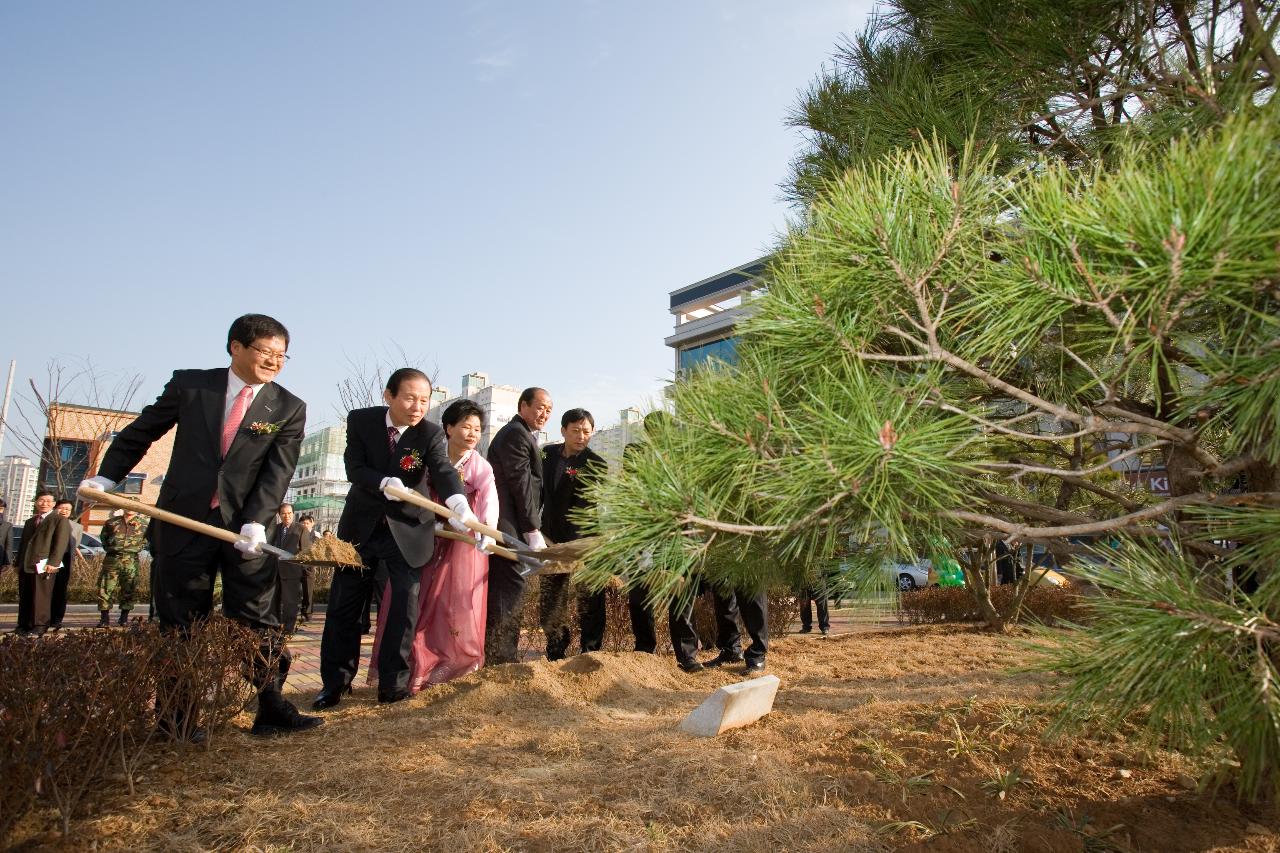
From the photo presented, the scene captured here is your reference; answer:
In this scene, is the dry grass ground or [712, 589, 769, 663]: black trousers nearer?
the dry grass ground

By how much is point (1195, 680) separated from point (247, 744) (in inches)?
121

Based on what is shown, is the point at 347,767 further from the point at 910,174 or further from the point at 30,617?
the point at 30,617

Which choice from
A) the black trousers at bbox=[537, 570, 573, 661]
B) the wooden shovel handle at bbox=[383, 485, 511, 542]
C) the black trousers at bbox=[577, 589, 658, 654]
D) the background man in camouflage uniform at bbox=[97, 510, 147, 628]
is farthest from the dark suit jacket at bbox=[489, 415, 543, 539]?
the background man in camouflage uniform at bbox=[97, 510, 147, 628]

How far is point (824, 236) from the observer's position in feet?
5.78

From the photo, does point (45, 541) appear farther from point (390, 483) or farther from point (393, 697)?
point (390, 483)

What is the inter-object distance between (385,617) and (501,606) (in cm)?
79

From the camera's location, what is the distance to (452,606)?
13.1ft

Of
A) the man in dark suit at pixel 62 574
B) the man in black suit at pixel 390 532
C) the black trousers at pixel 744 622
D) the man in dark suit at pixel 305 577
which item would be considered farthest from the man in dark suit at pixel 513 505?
the man in dark suit at pixel 62 574

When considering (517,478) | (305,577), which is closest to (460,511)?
(517,478)

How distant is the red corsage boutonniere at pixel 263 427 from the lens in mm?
3025

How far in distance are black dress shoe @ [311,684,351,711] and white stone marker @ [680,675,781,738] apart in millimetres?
1844

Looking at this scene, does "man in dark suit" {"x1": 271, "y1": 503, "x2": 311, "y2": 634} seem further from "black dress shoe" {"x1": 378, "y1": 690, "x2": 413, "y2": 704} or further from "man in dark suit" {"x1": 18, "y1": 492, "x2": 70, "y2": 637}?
"black dress shoe" {"x1": 378, "y1": 690, "x2": 413, "y2": 704}

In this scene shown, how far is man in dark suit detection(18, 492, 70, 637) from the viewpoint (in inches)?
275

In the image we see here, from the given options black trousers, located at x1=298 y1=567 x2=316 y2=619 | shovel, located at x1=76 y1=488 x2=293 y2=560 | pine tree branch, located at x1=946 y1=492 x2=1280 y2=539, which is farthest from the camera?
black trousers, located at x1=298 y1=567 x2=316 y2=619
